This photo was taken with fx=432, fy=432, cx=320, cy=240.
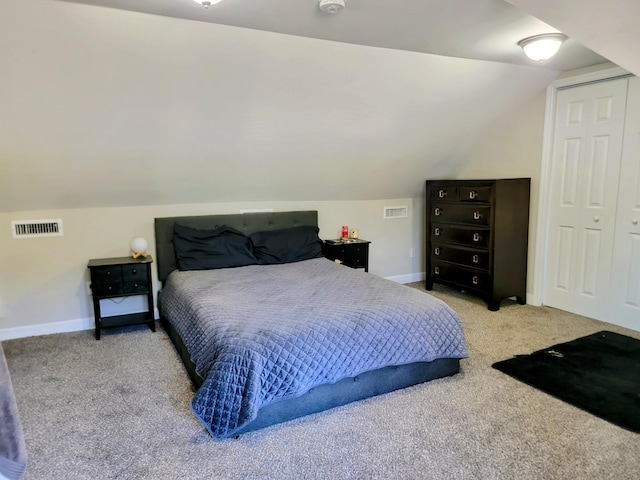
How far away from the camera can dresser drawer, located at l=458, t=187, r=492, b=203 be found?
403cm

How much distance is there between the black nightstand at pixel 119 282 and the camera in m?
3.44

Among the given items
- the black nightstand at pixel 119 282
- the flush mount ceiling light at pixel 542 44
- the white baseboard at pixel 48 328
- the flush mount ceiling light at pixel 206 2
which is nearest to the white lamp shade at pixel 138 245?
the black nightstand at pixel 119 282

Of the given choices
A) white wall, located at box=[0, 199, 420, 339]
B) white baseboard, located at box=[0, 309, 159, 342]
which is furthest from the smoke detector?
white baseboard, located at box=[0, 309, 159, 342]

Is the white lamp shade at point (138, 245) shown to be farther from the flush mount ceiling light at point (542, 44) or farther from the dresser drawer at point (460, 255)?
the flush mount ceiling light at point (542, 44)

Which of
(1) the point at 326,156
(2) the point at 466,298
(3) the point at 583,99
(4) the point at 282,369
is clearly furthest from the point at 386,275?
(4) the point at 282,369

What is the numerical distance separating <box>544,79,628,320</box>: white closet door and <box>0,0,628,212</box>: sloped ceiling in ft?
1.55

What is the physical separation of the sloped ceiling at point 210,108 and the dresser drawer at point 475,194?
1.79ft

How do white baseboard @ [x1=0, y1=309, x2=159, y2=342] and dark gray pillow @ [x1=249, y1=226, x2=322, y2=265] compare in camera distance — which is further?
dark gray pillow @ [x1=249, y1=226, x2=322, y2=265]

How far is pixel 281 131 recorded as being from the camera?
11.7 ft

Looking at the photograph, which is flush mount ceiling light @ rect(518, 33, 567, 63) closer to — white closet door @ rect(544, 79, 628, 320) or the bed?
white closet door @ rect(544, 79, 628, 320)

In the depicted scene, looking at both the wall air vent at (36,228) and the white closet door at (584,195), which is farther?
the white closet door at (584,195)

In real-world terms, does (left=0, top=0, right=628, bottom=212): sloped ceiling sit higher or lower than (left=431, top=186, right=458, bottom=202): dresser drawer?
higher

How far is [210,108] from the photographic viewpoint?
10.3ft

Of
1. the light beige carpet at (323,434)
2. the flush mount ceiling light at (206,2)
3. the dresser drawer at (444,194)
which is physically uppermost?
the flush mount ceiling light at (206,2)
